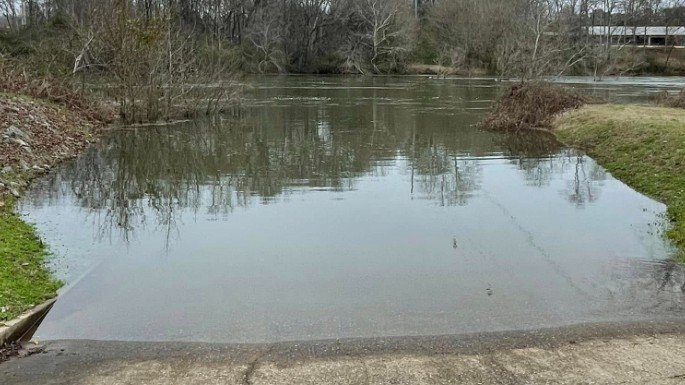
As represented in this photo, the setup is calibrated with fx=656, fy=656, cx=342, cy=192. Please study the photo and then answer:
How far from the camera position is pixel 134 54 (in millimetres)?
24234

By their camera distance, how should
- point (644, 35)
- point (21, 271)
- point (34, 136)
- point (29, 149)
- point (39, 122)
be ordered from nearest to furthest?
point (21, 271)
point (29, 149)
point (34, 136)
point (39, 122)
point (644, 35)

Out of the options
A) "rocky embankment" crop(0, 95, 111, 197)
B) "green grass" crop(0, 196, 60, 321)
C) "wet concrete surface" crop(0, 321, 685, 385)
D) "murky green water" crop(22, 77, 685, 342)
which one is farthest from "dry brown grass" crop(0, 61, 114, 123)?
"wet concrete surface" crop(0, 321, 685, 385)

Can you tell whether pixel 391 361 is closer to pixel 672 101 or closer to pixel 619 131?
pixel 619 131

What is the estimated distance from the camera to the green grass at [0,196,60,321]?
710 cm

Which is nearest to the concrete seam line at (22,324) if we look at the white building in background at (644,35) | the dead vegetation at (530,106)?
the dead vegetation at (530,106)

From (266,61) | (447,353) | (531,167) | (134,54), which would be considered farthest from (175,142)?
(266,61)

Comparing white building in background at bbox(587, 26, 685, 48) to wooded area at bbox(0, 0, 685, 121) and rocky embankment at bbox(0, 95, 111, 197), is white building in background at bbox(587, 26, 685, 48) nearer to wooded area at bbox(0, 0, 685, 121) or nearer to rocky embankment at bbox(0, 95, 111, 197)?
wooded area at bbox(0, 0, 685, 121)

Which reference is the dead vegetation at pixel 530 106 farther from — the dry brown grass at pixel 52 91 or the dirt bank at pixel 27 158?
the dirt bank at pixel 27 158

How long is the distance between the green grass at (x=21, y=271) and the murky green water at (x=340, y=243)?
0.26m

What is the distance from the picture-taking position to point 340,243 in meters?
10.4

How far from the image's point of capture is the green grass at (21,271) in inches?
279

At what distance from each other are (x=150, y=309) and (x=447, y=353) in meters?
3.55

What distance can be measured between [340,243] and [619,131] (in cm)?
1305

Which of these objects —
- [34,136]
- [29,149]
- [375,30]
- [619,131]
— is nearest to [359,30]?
[375,30]
